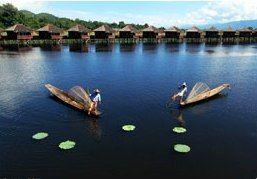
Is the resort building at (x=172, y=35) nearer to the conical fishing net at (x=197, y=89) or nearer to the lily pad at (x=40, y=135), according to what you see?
the conical fishing net at (x=197, y=89)

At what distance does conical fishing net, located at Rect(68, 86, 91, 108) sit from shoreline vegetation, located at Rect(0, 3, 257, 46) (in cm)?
6500

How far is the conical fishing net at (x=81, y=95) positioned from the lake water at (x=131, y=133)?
4.90 feet

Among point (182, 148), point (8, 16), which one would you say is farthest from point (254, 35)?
point (182, 148)

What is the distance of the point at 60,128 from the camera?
2734 centimetres

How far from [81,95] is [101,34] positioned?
70.6 m

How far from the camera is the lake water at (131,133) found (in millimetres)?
20891

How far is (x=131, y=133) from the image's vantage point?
85.7ft

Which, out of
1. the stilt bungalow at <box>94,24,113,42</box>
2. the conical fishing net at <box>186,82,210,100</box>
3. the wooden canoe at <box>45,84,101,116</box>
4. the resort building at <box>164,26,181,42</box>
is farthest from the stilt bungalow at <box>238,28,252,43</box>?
the wooden canoe at <box>45,84,101,116</box>

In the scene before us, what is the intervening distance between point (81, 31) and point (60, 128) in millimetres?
73474

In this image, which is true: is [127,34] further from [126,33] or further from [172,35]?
[172,35]

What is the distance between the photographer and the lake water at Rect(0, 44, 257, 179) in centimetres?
2089

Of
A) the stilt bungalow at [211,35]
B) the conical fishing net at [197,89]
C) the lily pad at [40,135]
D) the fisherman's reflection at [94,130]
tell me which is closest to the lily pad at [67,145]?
the fisherman's reflection at [94,130]

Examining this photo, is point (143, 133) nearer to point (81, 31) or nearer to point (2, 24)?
point (81, 31)

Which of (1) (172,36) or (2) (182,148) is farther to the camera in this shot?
(1) (172,36)
